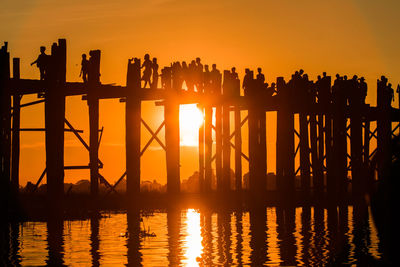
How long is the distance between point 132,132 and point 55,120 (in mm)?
3478

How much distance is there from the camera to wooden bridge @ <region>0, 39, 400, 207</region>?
67.7 ft

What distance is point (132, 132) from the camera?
23469 millimetres

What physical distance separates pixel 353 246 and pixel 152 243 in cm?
405

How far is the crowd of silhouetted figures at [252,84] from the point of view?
26344 mm

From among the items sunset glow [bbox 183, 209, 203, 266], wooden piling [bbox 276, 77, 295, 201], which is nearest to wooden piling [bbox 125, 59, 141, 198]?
sunset glow [bbox 183, 209, 203, 266]

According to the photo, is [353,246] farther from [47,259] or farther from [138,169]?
[138,169]

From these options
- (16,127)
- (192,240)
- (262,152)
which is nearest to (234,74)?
(262,152)

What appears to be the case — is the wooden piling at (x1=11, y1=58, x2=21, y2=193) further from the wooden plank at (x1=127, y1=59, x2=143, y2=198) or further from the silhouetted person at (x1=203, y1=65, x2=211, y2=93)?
the silhouetted person at (x1=203, y1=65, x2=211, y2=93)

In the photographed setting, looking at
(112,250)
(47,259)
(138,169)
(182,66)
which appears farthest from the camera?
(182,66)

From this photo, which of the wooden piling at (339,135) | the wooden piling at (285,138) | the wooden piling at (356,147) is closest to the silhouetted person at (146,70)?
the wooden piling at (285,138)

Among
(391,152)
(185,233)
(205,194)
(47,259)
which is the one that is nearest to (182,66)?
(205,194)

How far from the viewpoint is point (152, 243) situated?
700 inches

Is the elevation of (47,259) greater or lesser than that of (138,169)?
lesser

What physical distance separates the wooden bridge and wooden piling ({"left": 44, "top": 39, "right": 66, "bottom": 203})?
23 millimetres
